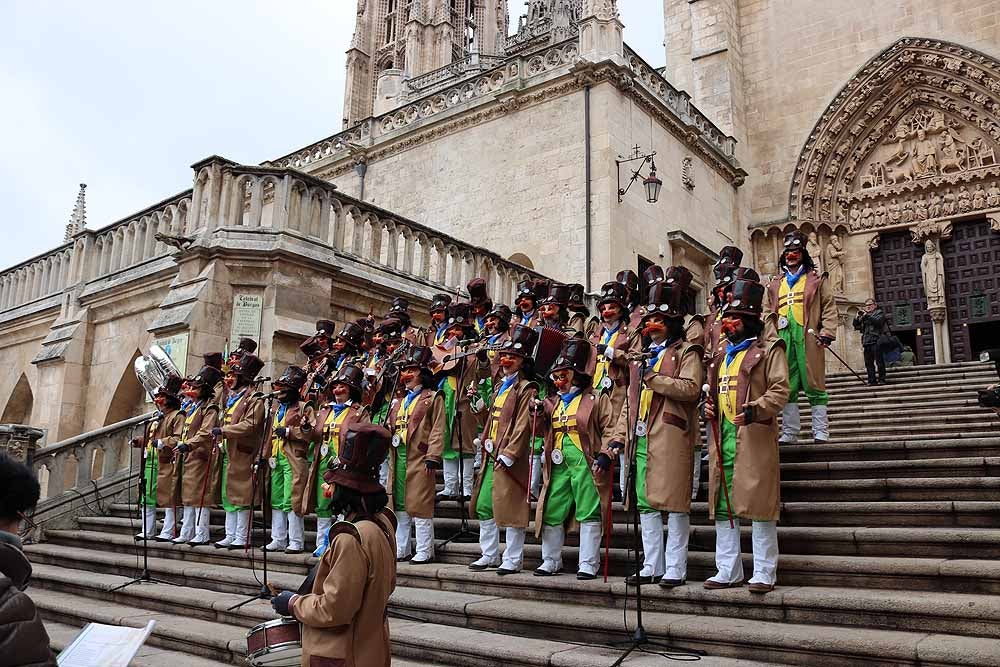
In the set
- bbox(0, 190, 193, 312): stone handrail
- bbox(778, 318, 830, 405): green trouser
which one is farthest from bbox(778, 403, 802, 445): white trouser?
bbox(0, 190, 193, 312): stone handrail

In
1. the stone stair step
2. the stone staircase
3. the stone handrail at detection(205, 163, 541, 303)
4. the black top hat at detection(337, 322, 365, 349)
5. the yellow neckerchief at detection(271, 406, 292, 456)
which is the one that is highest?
the stone handrail at detection(205, 163, 541, 303)

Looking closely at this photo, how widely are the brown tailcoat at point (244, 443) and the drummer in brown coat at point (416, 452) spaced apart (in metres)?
1.91

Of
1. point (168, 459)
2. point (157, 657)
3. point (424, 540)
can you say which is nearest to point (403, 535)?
point (424, 540)

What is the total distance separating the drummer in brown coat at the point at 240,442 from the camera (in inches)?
349

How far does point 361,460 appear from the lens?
3.65 meters

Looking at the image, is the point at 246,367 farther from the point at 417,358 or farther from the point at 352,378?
the point at 417,358

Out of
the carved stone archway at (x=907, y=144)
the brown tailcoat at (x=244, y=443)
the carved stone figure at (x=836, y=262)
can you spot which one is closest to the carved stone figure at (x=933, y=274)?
the carved stone archway at (x=907, y=144)

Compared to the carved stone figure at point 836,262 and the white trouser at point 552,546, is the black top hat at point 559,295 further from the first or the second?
the carved stone figure at point 836,262

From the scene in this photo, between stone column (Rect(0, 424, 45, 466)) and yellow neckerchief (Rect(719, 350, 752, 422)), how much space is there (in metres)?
8.68

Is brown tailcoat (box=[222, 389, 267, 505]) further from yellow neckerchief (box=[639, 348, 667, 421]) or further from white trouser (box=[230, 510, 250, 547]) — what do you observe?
yellow neckerchief (box=[639, 348, 667, 421])

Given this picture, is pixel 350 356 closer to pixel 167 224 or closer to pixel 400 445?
pixel 400 445

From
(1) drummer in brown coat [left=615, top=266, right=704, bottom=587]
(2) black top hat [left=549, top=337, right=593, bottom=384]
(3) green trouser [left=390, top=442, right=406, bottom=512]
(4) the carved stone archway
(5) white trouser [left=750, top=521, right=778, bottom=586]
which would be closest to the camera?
(5) white trouser [left=750, top=521, right=778, bottom=586]

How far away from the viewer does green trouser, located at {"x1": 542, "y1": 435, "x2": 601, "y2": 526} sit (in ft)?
20.7

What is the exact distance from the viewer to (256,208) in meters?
11.6
